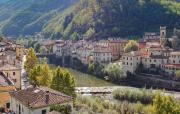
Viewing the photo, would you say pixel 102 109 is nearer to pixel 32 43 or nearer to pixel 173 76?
pixel 173 76

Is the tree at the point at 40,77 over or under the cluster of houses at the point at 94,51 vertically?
under

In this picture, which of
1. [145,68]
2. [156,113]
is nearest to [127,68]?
[145,68]

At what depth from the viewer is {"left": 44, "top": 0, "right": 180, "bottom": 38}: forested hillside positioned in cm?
14125

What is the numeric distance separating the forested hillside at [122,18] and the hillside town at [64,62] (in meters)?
12.6

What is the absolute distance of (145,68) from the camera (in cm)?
9238

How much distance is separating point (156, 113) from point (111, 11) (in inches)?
4501

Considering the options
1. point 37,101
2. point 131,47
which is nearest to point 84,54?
point 131,47

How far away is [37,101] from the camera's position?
109 feet

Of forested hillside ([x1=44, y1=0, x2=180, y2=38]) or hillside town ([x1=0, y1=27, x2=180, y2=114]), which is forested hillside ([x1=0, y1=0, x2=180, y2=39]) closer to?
forested hillside ([x1=44, y1=0, x2=180, y2=38])

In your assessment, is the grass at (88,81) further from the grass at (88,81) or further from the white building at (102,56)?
the white building at (102,56)

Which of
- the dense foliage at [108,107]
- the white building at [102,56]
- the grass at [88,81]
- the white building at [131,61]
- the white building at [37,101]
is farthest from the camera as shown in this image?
the white building at [102,56]

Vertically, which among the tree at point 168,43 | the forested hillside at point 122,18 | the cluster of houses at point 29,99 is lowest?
the cluster of houses at point 29,99

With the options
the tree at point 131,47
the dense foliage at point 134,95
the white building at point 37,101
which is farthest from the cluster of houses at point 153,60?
the white building at point 37,101

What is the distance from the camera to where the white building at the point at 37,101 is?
32844mm
